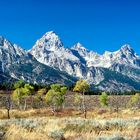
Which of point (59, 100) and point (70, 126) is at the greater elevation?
point (59, 100)

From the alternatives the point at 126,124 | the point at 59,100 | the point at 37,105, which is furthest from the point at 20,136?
the point at 37,105

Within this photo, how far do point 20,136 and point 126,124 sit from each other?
1093 cm

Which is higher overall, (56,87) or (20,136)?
(56,87)

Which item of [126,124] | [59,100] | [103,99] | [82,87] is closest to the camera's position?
[126,124]

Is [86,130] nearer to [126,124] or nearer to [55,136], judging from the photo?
Result: [126,124]

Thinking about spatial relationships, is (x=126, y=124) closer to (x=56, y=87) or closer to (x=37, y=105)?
(x=56, y=87)

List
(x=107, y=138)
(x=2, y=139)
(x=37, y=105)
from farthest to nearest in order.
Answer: (x=37, y=105) → (x=107, y=138) → (x=2, y=139)

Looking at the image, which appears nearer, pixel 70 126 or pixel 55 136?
pixel 55 136

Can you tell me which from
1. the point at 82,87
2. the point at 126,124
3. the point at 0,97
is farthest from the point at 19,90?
the point at 126,124

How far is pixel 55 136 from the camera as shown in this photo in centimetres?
1644

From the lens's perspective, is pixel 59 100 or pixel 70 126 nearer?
pixel 70 126

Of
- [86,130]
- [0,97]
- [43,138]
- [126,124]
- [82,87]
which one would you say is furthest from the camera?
[0,97]

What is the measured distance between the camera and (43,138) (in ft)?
53.3

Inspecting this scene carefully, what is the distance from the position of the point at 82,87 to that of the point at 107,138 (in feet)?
268
